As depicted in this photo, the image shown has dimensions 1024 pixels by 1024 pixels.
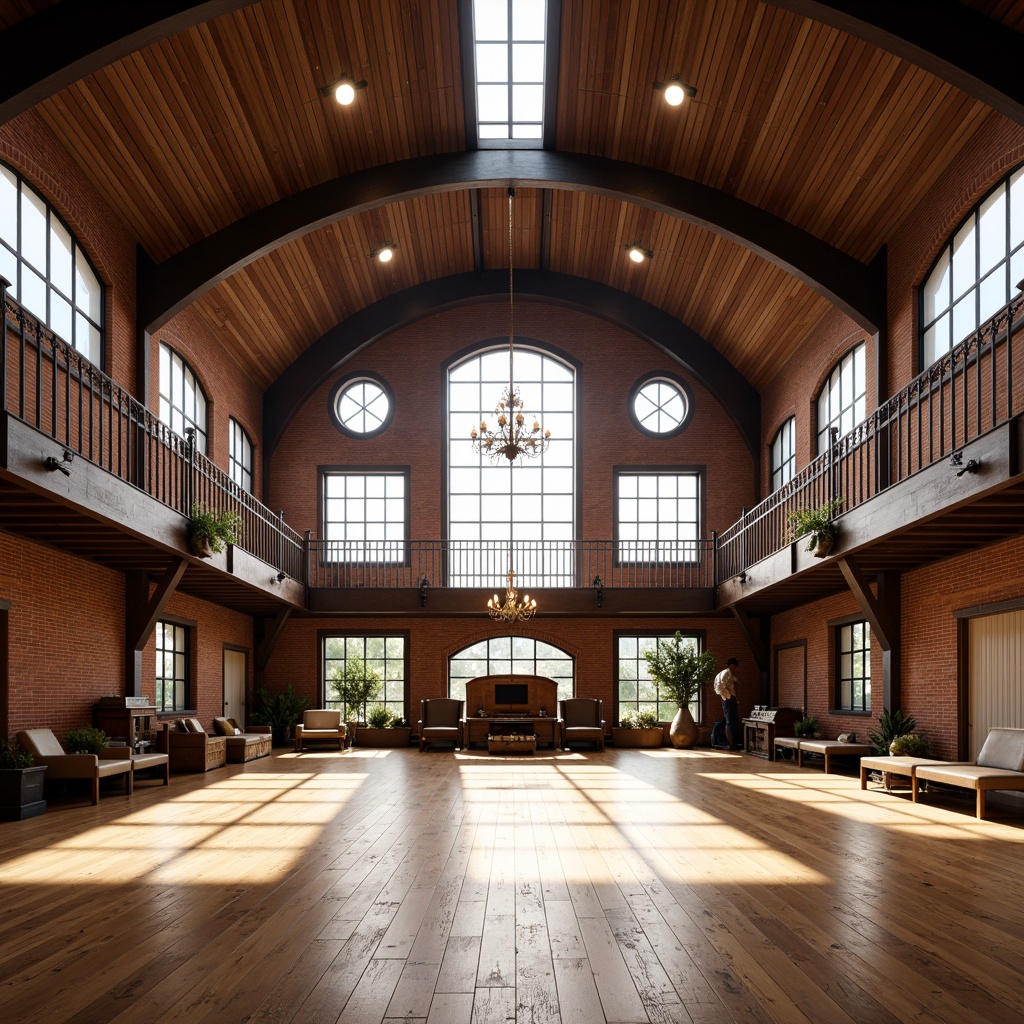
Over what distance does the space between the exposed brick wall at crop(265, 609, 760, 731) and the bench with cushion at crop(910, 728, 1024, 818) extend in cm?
934

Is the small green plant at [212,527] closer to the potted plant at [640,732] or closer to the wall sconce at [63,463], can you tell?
the wall sconce at [63,463]

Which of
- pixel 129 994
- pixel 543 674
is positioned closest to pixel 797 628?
pixel 543 674

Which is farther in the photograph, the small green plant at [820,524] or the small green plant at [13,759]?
the small green plant at [820,524]

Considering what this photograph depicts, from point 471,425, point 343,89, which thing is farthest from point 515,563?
point 343,89

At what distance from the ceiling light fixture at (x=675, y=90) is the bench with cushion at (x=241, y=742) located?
996 cm

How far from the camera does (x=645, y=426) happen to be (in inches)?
798

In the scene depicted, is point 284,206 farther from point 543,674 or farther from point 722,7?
point 543,674

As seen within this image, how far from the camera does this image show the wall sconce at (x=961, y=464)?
7.90 meters

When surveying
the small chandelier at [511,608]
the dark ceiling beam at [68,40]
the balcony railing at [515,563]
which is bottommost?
the small chandelier at [511,608]

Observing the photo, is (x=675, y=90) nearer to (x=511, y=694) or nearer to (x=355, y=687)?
(x=511, y=694)

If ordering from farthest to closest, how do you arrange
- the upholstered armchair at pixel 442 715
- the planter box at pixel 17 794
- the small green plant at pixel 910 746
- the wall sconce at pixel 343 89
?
the upholstered armchair at pixel 442 715, the wall sconce at pixel 343 89, the small green plant at pixel 910 746, the planter box at pixel 17 794

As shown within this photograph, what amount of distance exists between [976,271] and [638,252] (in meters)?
7.50

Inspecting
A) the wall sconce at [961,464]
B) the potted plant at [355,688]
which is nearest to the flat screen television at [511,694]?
the potted plant at [355,688]

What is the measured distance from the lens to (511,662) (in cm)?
1975
